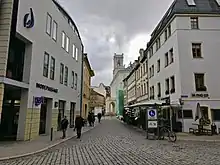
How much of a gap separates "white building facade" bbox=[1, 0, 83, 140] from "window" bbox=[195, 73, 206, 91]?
13778mm

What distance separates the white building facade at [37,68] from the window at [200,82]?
13778 millimetres

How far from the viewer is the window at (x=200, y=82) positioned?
24.4m

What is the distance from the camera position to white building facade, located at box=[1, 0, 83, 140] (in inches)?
634

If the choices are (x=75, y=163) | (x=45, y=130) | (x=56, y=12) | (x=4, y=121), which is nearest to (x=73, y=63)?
(x=56, y=12)

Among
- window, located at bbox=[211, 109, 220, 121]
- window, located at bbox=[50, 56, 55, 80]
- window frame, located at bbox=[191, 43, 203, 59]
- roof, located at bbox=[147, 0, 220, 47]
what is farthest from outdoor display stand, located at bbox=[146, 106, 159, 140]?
roof, located at bbox=[147, 0, 220, 47]

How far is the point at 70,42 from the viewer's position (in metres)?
28.8

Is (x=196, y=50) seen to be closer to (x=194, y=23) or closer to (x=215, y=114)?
(x=194, y=23)

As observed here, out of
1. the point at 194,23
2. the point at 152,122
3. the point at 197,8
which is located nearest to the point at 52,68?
the point at 152,122

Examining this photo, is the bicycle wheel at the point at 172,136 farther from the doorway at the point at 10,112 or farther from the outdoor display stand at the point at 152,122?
the doorway at the point at 10,112

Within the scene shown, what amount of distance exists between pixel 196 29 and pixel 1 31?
63.2 feet

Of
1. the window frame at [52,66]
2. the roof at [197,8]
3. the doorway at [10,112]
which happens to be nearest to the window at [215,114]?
the roof at [197,8]

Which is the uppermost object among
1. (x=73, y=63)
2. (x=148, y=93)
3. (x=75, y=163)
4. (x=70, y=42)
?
(x=70, y=42)

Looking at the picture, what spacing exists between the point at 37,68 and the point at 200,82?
15931 millimetres

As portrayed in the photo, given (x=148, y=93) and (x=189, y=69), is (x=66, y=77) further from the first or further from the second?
(x=148, y=93)
